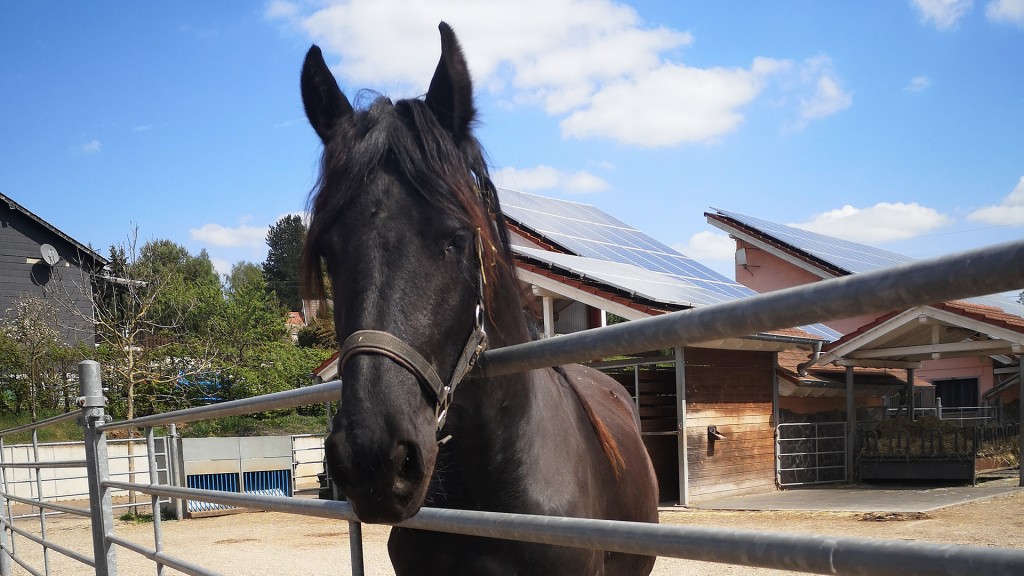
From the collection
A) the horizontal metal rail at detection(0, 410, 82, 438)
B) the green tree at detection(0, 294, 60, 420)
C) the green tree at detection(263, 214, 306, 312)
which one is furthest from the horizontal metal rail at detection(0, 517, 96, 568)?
the green tree at detection(263, 214, 306, 312)

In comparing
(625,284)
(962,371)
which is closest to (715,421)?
(625,284)

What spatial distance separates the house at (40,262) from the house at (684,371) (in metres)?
14.0

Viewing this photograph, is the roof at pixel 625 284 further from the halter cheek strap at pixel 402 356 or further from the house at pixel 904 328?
the halter cheek strap at pixel 402 356

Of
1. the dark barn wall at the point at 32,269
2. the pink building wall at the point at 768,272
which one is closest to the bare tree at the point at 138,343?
the dark barn wall at the point at 32,269

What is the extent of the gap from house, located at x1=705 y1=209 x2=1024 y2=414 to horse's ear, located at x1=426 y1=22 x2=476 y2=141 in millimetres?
4725

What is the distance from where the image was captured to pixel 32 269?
2434 cm

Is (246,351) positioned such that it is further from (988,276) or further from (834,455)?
(988,276)

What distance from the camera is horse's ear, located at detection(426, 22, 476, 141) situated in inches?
74.4

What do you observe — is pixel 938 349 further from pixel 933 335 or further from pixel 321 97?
pixel 321 97

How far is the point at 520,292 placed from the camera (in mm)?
2258

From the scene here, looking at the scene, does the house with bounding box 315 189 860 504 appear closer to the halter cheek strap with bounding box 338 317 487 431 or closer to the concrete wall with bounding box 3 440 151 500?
the concrete wall with bounding box 3 440 151 500

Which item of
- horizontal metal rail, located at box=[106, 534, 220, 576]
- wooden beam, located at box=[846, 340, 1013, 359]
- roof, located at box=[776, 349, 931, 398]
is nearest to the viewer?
horizontal metal rail, located at box=[106, 534, 220, 576]

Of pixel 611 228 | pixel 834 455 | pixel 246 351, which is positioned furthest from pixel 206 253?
pixel 834 455

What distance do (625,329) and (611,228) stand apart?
16.6 metres
